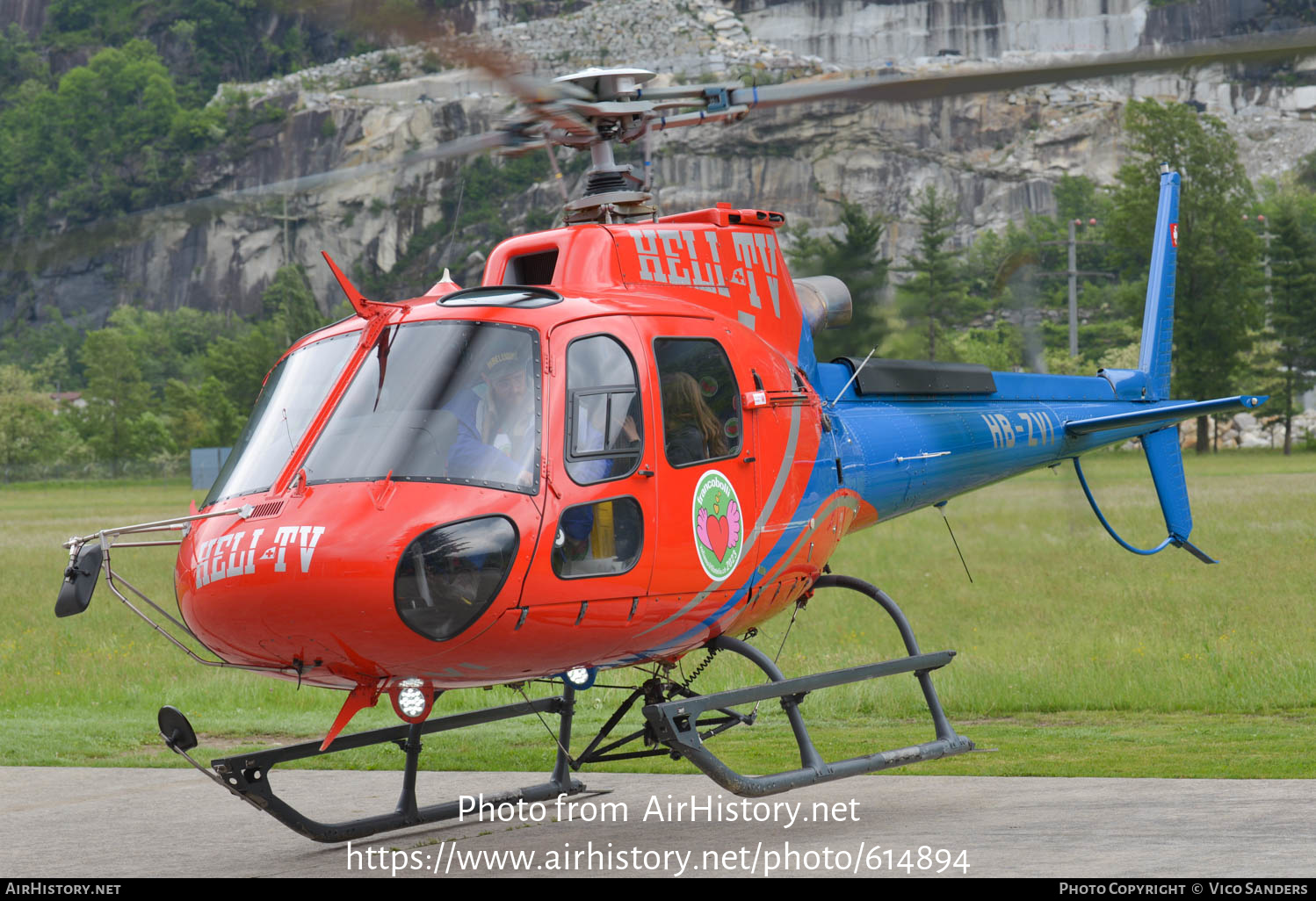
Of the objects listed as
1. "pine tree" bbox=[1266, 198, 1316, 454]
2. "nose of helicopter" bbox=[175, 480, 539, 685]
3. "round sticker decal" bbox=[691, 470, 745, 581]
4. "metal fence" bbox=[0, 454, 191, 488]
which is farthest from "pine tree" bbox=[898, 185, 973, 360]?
"metal fence" bbox=[0, 454, 191, 488]

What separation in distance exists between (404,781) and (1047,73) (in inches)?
225

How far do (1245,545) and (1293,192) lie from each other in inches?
3691

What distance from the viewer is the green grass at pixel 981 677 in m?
11.9

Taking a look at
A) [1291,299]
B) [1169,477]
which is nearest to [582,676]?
[1169,477]

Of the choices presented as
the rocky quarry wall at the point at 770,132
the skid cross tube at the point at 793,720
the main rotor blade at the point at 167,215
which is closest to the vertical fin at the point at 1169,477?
the skid cross tube at the point at 793,720

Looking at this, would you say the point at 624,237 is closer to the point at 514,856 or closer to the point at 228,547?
the point at 228,547

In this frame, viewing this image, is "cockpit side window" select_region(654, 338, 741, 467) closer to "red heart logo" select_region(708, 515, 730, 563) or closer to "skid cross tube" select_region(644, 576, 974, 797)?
"red heart logo" select_region(708, 515, 730, 563)

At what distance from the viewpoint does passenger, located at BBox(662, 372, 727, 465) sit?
7.19 meters

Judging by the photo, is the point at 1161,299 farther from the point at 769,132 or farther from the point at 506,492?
the point at 769,132

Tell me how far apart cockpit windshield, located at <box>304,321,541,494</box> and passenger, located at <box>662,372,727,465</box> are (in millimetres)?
836

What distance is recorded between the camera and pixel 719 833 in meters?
8.38

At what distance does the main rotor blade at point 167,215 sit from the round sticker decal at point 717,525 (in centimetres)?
250

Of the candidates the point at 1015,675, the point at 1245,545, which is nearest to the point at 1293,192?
the point at 1245,545

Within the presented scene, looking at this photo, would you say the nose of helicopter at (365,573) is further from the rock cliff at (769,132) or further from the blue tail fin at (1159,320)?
the rock cliff at (769,132)
